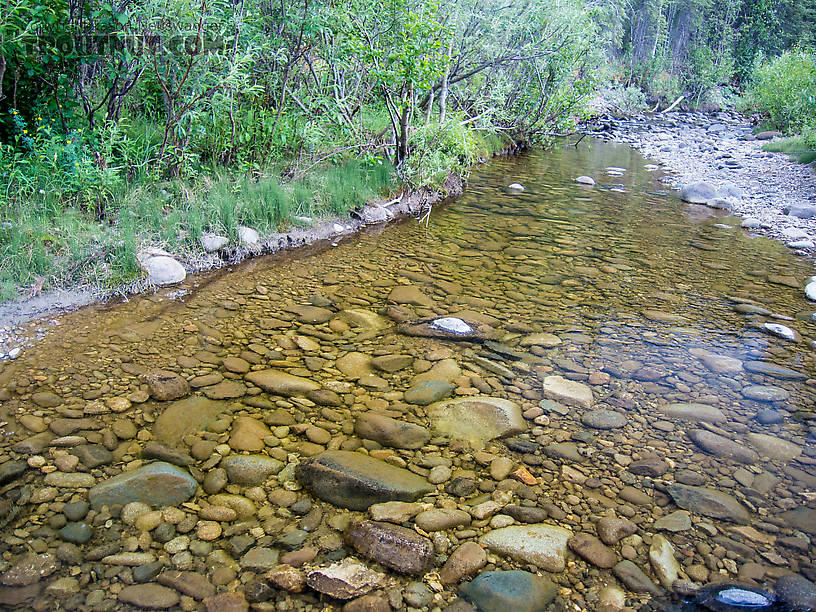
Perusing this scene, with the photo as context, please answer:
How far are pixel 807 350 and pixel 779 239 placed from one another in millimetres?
3865

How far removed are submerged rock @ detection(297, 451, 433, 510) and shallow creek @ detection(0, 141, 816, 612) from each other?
1cm

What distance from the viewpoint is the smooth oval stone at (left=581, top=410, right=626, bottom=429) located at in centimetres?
310

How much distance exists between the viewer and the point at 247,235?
5.49 meters

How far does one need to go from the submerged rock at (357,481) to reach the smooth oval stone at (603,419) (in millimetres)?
1087

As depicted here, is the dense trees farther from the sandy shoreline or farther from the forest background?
the sandy shoreline

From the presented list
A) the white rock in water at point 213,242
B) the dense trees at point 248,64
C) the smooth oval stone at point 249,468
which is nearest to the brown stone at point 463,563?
the smooth oval stone at point 249,468

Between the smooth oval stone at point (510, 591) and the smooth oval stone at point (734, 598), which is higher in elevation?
the smooth oval stone at point (734, 598)

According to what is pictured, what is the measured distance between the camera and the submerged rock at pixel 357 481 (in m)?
2.46

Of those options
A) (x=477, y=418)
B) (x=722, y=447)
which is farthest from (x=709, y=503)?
Answer: (x=477, y=418)

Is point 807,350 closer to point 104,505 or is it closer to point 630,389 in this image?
point 630,389

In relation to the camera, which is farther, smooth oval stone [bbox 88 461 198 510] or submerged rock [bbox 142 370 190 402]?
submerged rock [bbox 142 370 190 402]

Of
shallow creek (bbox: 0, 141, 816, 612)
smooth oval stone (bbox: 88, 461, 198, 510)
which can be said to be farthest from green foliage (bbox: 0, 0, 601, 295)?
smooth oval stone (bbox: 88, 461, 198, 510)

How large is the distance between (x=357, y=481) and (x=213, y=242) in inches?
135

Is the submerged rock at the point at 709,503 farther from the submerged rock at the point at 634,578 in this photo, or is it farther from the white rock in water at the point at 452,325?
the white rock in water at the point at 452,325
